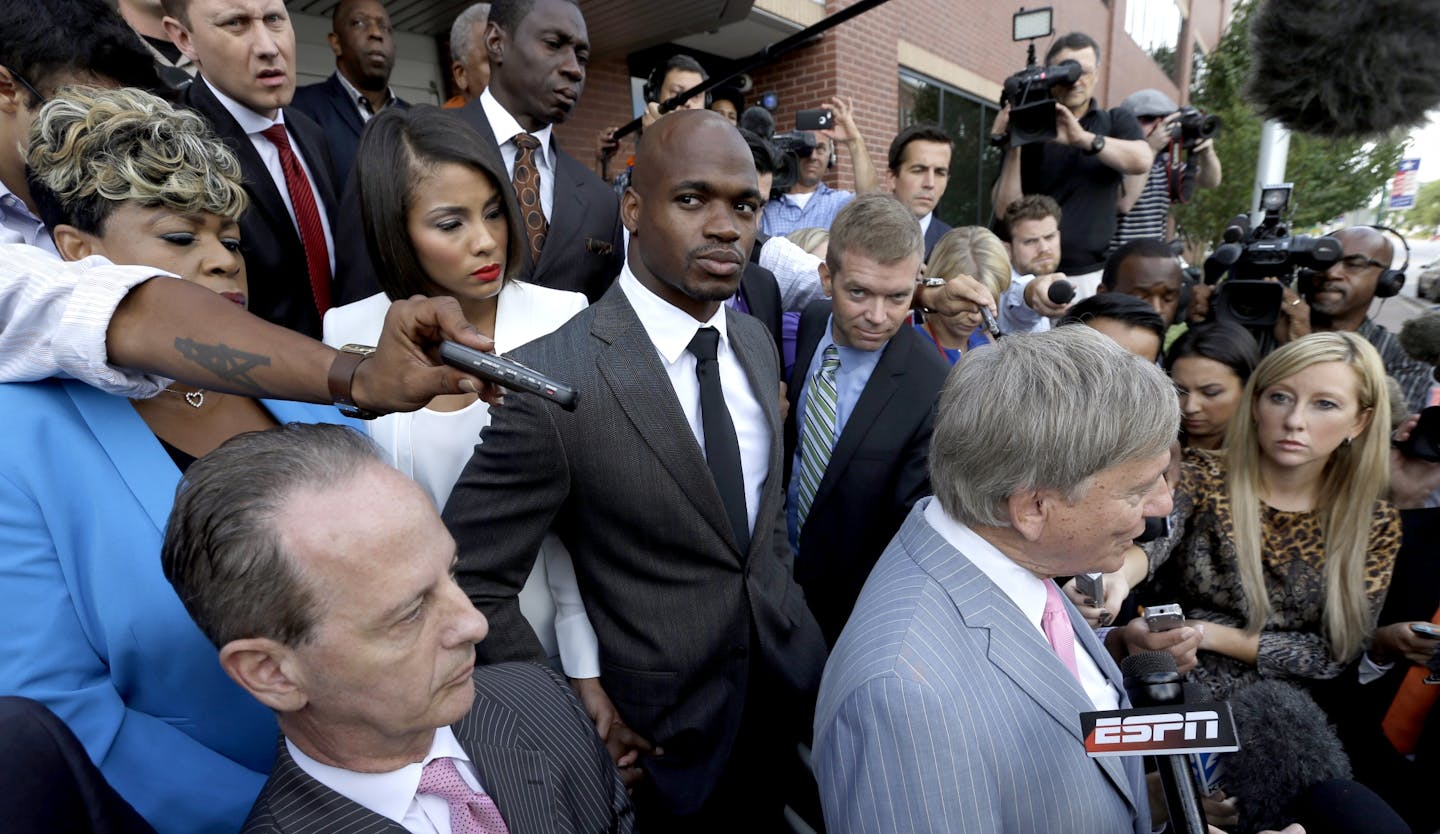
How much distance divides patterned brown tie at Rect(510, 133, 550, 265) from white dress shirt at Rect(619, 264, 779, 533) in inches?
35.2

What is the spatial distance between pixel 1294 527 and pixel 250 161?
3.46 m

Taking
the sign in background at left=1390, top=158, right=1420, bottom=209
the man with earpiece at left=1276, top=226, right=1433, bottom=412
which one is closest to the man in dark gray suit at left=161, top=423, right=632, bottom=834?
the man with earpiece at left=1276, top=226, right=1433, bottom=412

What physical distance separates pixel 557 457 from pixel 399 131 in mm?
982

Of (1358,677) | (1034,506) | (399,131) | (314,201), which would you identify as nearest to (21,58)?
(399,131)

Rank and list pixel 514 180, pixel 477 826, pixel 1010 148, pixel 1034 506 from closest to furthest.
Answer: pixel 477 826, pixel 1034 506, pixel 514 180, pixel 1010 148

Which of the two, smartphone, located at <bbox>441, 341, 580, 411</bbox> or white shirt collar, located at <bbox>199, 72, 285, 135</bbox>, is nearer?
smartphone, located at <bbox>441, 341, 580, 411</bbox>

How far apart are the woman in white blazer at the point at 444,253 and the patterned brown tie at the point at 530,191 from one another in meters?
0.62

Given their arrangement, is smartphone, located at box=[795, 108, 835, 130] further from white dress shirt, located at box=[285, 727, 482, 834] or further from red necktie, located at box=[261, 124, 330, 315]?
white dress shirt, located at box=[285, 727, 482, 834]

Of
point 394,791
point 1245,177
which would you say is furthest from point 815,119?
point 1245,177

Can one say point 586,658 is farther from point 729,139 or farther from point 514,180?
point 514,180

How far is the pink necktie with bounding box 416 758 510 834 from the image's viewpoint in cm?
116

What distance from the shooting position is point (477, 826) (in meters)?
1.17

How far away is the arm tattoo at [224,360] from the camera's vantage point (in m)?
0.98

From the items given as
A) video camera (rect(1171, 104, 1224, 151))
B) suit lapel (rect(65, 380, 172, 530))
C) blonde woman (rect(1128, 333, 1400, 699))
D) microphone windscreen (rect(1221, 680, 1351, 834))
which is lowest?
microphone windscreen (rect(1221, 680, 1351, 834))
